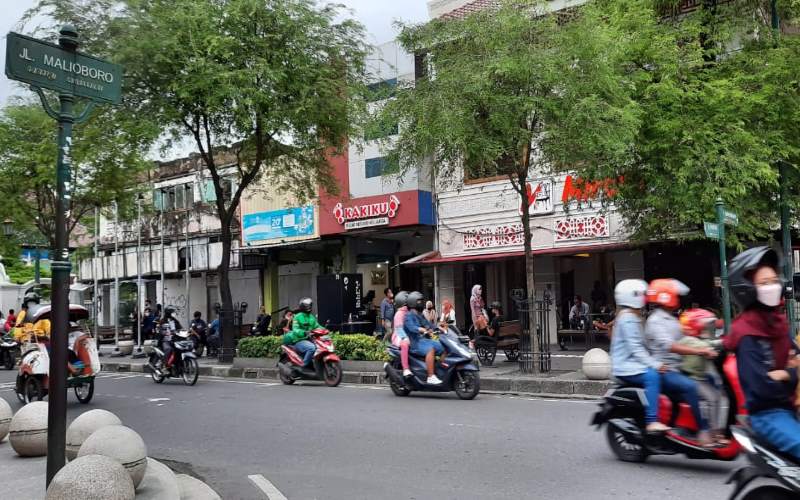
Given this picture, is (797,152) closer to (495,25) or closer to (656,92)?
(656,92)

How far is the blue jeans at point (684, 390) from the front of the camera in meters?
6.35

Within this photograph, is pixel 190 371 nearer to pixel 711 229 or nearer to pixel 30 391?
pixel 30 391

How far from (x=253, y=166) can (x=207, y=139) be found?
1.80m

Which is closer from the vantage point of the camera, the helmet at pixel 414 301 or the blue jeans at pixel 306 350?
the helmet at pixel 414 301

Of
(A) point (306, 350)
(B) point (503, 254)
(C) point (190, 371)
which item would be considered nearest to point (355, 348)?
(A) point (306, 350)

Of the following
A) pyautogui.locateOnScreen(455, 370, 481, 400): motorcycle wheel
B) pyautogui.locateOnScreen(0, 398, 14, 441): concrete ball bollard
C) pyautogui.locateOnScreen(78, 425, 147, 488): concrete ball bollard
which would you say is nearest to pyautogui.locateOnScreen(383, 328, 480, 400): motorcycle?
pyautogui.locateOnScreen(455, 370, 481, 400): motorcycle wheel

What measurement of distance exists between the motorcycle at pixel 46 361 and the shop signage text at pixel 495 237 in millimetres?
13602

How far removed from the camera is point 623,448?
271 inches

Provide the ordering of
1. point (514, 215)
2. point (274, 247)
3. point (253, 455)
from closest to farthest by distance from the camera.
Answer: point (253, 455) < point (514, 215) < point (274, 247)

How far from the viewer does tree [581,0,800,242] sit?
1458 cm

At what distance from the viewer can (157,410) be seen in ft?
39.2

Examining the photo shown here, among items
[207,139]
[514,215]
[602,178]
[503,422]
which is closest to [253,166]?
[207,139]

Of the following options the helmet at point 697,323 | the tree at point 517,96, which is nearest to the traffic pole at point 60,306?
the helmet at point 697,323

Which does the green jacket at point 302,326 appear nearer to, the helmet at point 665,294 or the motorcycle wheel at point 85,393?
the motorcycle wheel at point 85,393
